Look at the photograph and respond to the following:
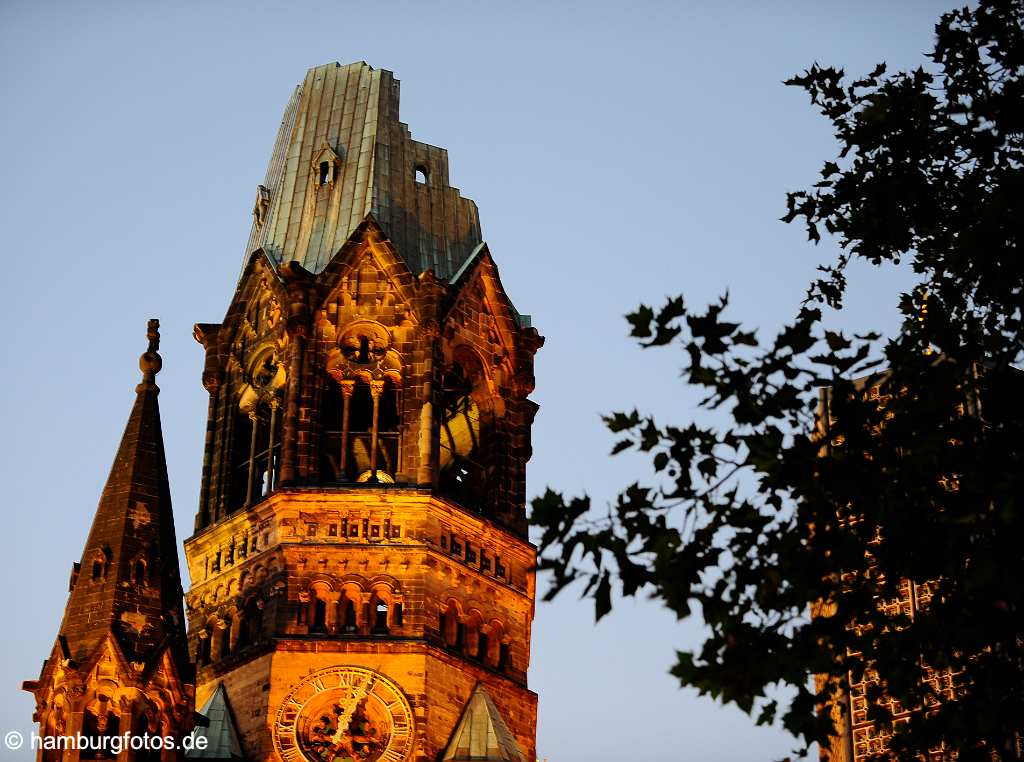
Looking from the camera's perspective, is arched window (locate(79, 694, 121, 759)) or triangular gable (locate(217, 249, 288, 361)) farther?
triangular gable (locate(217, 249, 288, 361))

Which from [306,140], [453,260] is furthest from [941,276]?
[306,140]

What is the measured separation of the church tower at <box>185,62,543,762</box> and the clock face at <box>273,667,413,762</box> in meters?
0.04

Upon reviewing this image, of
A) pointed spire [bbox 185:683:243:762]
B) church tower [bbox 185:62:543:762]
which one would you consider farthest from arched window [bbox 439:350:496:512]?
pointed spire [bbox 185:683:243:762]

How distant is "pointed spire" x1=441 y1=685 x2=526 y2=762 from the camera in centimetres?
4334

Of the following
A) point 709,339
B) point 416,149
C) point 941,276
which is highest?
point 416,149

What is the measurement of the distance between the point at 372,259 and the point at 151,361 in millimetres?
6120

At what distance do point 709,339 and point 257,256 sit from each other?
105ft

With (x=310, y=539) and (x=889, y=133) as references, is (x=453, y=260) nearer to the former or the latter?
(x=310, y=539)

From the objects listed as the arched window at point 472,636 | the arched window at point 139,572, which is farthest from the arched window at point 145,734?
the arched window at point 472,636

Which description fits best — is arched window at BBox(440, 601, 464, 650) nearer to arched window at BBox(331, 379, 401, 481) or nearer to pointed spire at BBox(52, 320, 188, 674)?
arched window at BBox(331, 379, 401, 481)

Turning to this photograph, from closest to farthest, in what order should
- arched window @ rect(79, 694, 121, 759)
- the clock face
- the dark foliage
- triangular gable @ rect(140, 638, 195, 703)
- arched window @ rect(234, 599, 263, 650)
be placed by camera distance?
the dark foliage
arched window @ rect(79, 694, 121, 759)
triangular gable @ rect(140, 638, 195, 703)
the clock face
arched window @ rect(234, 599, 263, 650)

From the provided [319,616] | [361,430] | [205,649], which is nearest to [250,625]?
[205,649]

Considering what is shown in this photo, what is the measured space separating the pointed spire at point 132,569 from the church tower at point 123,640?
19mm

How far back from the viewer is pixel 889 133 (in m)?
22.5
